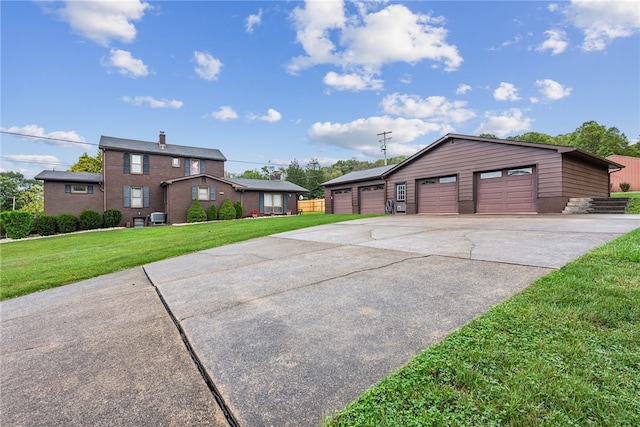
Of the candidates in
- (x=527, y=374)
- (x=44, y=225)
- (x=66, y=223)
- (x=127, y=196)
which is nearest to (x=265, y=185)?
(x=127, y=196)

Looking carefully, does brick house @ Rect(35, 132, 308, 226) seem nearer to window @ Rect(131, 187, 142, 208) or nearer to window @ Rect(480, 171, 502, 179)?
window @ Rect(131, 187, 142, 208)

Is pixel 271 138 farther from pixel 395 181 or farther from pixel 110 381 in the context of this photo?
pixel 110 381

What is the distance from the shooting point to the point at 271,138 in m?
30.3

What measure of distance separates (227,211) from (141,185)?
22.0 ft

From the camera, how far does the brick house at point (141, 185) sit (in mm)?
19719

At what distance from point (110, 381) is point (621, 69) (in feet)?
80.1

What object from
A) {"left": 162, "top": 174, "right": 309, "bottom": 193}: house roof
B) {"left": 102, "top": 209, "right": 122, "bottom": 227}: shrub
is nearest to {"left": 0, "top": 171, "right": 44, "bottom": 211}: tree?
{"left": 102, "top": 209, "right": 122, "bottom": 227}: shrub

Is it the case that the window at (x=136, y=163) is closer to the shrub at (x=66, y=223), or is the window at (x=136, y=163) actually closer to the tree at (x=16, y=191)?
the shrub at (x=66, y=223)

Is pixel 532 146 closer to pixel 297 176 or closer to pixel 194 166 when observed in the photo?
pixel 194 166

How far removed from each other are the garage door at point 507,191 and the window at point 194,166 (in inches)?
837

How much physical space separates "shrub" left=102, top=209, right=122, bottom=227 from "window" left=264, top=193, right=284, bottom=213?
36.4 ft

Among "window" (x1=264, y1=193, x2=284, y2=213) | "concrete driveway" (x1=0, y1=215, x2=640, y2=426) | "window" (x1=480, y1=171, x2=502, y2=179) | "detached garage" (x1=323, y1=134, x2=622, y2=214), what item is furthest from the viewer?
"window" (x1=264, y1=193, x2=284, y2=213)

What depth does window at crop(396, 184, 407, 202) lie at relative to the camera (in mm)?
17156

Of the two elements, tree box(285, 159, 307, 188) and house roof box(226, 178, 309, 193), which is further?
tree box(285, 159, 307, 188)
